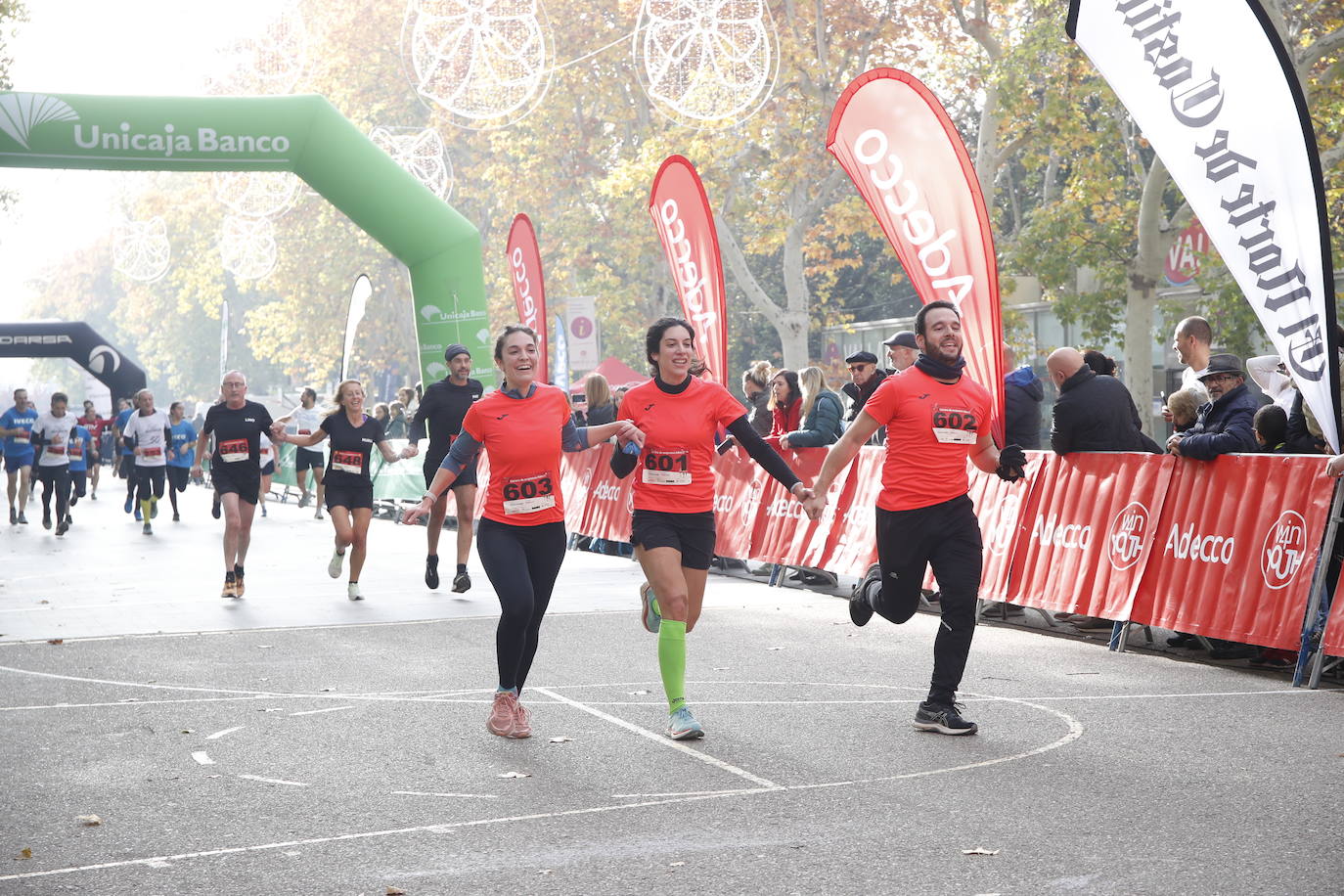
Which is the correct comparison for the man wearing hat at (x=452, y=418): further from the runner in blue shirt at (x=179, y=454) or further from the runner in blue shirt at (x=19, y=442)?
the runner in blue shirt at (x=19, y=442)

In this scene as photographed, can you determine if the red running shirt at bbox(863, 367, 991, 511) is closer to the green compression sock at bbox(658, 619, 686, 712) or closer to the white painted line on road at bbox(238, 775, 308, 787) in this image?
the green compression sock at bbox(658, 619, 686, 712)

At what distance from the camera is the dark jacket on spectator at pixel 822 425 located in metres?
13.7

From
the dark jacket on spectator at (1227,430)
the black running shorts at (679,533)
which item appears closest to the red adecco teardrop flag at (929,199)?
the dark jacket on spectator at (1227,430)

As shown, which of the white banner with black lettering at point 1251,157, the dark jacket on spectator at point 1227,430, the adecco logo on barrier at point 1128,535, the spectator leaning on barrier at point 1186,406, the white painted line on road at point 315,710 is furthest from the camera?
the spectator leaning on barrier at point 1186,406

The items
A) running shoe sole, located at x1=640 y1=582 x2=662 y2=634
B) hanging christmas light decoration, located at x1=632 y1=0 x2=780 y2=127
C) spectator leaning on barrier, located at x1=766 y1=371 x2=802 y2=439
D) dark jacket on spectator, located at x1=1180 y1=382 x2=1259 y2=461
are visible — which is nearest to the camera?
running shoe sole, located at x1=640 y1=582 x2=662 y2=634

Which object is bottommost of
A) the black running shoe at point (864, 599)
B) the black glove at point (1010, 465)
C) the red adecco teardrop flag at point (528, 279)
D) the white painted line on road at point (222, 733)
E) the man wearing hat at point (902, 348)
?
the white painted line on road at point (222, 733)

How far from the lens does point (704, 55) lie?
18969 millimetres

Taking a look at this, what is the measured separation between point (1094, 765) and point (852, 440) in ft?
6.19

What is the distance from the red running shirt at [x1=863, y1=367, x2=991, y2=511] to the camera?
291 inches

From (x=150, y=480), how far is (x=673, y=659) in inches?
681

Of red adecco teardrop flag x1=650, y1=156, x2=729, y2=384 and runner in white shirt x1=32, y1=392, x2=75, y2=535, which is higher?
red adecco teardrop flag x1=650, y1=156, x2=729, y2=384

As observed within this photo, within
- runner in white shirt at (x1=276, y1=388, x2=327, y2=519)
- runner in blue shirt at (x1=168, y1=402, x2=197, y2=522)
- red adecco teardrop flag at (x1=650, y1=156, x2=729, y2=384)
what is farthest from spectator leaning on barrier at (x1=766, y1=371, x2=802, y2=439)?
runner in blue shirt at (x1=168, y1=402, x2=197, y2=522)

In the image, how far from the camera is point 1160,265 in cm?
2288

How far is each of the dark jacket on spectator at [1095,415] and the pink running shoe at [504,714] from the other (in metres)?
4.76
